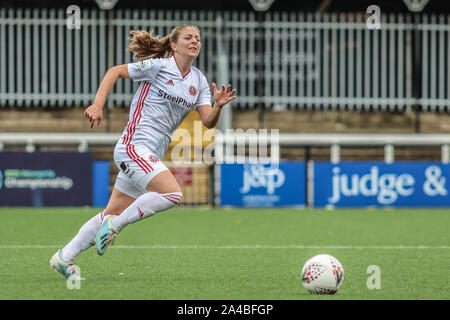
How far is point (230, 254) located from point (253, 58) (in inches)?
445

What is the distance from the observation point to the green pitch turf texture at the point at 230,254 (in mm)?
5930

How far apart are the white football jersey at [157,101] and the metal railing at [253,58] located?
1156 cm

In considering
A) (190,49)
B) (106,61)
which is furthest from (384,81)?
(190,49)

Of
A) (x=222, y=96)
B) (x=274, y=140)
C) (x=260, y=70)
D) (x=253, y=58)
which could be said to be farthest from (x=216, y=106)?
(x=253, y=58)

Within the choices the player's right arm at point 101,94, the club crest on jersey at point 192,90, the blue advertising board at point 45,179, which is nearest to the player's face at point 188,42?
the club crest on jersey at point 192,90

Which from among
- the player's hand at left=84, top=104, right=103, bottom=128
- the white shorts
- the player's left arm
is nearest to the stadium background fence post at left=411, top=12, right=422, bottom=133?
the player's left arm

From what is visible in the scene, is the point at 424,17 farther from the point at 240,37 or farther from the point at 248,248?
the point at 248,248

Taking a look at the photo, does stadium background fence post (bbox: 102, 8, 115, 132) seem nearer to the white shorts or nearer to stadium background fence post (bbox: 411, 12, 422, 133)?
stadium background fence post (bbox: 411, 12, 422, 133)

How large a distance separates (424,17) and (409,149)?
3323 millimetres

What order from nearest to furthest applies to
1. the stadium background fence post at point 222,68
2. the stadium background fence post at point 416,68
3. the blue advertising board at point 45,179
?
1. the blue advertising board at point 45,179
2. the stadium background fence post at point 222,68
3. the stadium background fence post at point 416,68

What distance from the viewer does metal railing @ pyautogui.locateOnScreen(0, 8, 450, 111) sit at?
18.6 meters

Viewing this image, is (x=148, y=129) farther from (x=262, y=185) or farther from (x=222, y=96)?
(x=262, y=185)

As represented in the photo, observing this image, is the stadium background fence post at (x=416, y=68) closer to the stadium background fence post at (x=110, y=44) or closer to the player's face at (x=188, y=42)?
the stadium background fence post at (x=110, y=44)

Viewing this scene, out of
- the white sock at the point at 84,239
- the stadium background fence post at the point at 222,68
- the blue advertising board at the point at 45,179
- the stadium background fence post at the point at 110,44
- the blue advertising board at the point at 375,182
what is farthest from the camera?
the stadium background fence post at the point at 110,44
